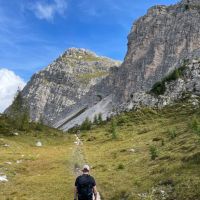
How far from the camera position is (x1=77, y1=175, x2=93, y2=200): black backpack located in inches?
891

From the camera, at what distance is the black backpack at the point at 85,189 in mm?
22625

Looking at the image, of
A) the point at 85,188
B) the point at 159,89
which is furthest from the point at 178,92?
the point at 85,188

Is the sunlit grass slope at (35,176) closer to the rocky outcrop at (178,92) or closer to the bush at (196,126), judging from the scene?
the bush at (196,126)

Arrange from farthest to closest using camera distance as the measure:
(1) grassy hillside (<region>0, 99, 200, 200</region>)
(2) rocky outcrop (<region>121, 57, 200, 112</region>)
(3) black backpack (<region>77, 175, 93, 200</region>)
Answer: (2) rocky outcrop (<region>121, 57, 200, 112</region>)
(1) grassy hillside (<region>0, 99, 200, 200</region>)
(3) black backpack (<region>77, 175, 93, 200</region>)

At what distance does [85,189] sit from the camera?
2262 centimetres

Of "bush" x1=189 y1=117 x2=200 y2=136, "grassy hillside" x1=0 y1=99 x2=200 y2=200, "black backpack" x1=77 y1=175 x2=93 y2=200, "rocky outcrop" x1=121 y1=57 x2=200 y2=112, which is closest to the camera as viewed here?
"black backpack" x1=77 y1=175 x2=93 y2=200

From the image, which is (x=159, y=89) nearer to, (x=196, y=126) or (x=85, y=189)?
(x=196, y=126)

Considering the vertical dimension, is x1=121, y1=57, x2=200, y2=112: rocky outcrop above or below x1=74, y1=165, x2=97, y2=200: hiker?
above

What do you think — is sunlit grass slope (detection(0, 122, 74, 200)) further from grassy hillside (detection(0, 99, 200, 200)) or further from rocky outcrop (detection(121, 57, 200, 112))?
rocky outcrop (detection(121, 57, 200, 112))

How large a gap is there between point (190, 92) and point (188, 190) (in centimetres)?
13005

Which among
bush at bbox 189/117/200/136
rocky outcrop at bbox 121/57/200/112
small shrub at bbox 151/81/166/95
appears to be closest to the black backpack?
bush at bbox 189/117/200/136

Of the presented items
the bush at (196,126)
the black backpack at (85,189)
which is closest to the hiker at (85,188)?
the black backpack at (85,189)

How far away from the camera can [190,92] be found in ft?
508

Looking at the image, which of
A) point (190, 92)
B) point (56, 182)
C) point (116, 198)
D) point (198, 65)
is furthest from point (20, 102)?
point (116, 198)
